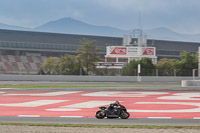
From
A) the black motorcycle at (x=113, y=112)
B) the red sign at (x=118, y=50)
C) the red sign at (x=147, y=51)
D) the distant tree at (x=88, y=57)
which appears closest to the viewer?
the black motorcycle at (x=113, y=112)

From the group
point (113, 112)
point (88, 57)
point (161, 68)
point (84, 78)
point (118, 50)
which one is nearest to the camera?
point (113, 112)

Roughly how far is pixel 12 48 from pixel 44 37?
515 inches

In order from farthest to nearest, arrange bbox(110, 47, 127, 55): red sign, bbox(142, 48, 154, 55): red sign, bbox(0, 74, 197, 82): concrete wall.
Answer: bbox(142, 48, 154, 55): red sign < bbox(110, 47, 127, 55): red sign < bbox(0, 74, 197, 82): concrete wall

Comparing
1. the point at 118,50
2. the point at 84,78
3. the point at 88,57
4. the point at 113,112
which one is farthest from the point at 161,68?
the point at 113,112

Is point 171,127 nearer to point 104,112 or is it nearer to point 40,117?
point 104,112

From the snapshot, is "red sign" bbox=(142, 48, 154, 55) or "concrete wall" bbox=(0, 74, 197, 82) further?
"red sign" bbox=(142, 48, 154, 55)

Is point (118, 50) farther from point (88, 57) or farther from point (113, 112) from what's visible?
point (113, 112)

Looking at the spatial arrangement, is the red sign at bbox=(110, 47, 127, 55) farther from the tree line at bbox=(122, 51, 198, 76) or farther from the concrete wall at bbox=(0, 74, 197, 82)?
the concrete wall at bbox=(0, 74, 197, 82)

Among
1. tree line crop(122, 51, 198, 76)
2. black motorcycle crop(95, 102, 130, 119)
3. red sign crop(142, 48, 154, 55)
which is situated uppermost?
red sign crop(142, 48, 154, 55)

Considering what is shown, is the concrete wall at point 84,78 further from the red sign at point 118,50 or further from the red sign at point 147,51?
the red sign at point 147,51

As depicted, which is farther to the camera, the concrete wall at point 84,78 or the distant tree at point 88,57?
the distant tree at point 88,57

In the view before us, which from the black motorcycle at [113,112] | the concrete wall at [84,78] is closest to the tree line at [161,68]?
the concrete wall at [84,78]

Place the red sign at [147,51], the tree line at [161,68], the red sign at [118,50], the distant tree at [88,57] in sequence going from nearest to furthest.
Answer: the tree line at [161,68], the distant tree at [88,57], the red sign at [118,50], the red sign at [147,51]

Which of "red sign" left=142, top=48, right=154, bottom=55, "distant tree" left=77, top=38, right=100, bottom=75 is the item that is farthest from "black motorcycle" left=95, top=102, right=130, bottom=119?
"red sign" left=142, top=48, right=154, bottom=55
